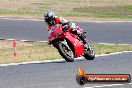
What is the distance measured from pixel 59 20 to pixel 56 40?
63cm

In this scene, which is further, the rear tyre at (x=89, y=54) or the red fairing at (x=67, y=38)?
the rear tyre at (x=89, y=54)

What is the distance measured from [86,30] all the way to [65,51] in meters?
13.2

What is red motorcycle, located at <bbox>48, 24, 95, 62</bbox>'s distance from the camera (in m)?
14.1

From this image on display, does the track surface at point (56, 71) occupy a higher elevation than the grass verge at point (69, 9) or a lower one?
higher

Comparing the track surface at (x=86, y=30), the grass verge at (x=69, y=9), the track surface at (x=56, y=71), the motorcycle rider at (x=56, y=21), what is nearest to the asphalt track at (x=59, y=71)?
the track surface at (x=56, y=71)

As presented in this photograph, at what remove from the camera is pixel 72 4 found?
147 ft

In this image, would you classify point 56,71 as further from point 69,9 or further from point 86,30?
point 69,9

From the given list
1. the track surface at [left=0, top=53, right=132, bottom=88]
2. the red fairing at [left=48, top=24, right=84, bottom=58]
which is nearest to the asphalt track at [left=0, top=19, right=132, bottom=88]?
the track surface at [left=0, top=53, right=132, bottom=88]

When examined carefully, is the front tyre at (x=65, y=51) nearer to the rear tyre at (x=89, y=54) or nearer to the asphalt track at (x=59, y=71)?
the asphalt track at (x=59, y=71)

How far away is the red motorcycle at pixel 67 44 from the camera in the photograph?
14086 millimetres

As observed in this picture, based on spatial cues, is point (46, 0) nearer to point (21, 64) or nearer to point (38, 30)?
point (38, 30)

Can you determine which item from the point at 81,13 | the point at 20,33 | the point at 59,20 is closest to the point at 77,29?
the point at 59,20

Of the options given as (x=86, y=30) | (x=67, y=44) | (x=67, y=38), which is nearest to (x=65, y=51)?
(x=67, y=44)

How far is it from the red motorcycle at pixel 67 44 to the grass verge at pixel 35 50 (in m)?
0.98
